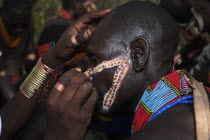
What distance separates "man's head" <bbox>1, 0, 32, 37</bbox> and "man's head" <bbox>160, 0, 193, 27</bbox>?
7.47ft

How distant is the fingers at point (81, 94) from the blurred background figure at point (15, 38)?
2.76m

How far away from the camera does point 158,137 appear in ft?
4.89

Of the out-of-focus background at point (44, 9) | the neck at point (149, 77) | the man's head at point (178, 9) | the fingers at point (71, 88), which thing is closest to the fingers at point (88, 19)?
the neck at point (149, 77)

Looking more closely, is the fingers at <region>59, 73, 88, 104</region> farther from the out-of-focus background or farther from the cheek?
the out-of-focus background

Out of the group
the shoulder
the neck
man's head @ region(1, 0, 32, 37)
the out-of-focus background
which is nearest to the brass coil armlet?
the neck

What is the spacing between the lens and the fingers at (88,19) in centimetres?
220

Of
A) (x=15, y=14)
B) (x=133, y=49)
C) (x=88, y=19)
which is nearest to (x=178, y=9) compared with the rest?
(x=88, y=19)

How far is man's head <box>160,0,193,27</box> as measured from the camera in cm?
404

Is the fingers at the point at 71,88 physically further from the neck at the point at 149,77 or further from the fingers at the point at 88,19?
the fingers at the point at 88,19

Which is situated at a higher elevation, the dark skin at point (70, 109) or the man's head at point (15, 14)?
the dark skin at point (70, 109)

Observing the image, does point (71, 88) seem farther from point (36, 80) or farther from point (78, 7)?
point (78, 7)

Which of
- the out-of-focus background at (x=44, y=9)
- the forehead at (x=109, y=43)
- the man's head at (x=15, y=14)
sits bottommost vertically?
the out-of-focus background at (x=44, y=9)

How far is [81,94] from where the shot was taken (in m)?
1.68

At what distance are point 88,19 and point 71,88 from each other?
0.76 m
